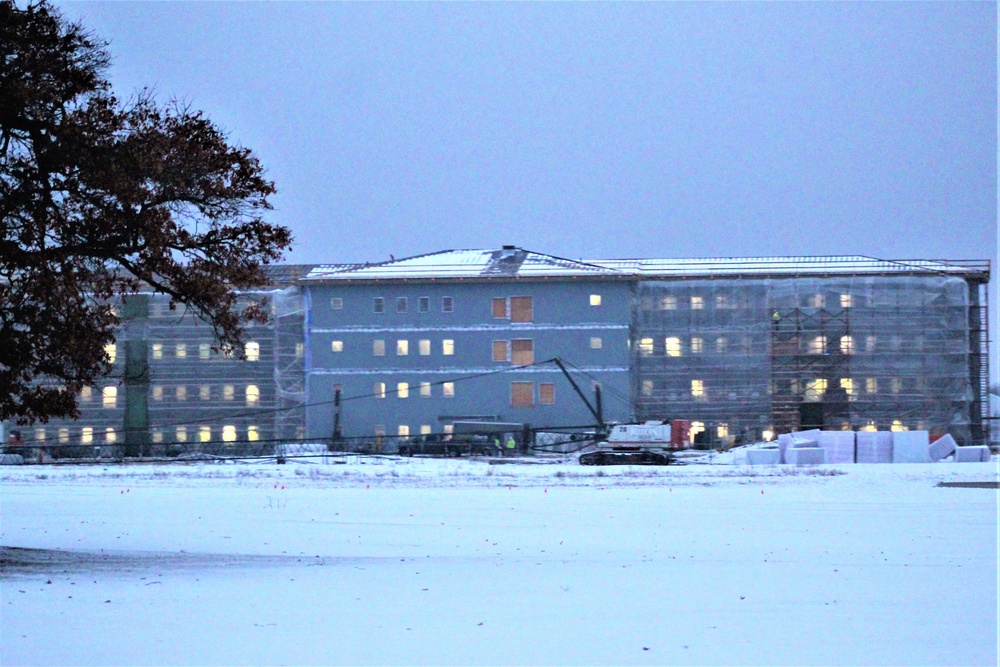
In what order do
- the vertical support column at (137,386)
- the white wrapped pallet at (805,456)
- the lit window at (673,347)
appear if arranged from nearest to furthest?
1. the white wrapped pallet at (805,456)
2. the lit window at (673,347)
3. the vertical support column at (137,386)

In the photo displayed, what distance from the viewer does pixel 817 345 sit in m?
64.4

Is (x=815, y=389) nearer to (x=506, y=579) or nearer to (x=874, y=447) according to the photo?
(x=874, y=447)

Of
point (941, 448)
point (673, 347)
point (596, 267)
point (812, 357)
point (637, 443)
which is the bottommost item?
point (941, 448)

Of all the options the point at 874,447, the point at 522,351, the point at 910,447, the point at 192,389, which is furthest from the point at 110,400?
the point at 910,447

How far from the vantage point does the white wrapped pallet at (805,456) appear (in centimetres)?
4605

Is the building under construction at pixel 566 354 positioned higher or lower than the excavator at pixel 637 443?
higher

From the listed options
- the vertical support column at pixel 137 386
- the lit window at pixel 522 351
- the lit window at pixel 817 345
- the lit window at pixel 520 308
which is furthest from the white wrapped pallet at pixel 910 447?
the vertical support column at pixel 137 386

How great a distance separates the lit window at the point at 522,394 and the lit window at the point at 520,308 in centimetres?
391

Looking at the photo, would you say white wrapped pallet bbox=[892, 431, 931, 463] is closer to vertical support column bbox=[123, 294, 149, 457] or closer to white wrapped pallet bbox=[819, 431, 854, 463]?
white wrapped pallet bbox=[819, 431, 854, 463]

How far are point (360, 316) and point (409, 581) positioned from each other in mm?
53436

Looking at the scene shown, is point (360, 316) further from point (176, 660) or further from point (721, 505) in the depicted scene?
point (176, 660)

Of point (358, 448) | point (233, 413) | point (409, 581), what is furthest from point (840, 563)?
point (233, 413)

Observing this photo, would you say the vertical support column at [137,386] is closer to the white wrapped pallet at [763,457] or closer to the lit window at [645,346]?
the lit window at [645,346]

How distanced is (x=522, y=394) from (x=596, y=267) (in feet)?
28.5
